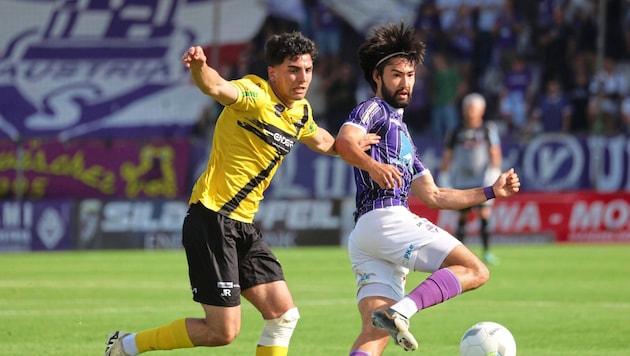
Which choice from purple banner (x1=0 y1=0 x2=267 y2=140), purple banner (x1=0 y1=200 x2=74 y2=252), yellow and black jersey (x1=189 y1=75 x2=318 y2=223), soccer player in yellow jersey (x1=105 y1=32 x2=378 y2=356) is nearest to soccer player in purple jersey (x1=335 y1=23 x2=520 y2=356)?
soccer player in yellow jersey (x1=105 y1=32 x2=378 y2=356)

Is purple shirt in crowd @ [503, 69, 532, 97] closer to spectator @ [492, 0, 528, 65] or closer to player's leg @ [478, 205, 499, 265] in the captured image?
spectator @ [492, 0, 528, 65]

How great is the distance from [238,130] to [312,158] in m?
15.6

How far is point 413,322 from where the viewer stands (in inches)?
478

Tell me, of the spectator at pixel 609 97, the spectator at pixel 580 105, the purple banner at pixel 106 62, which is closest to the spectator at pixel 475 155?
the spectator at pixel 580 105

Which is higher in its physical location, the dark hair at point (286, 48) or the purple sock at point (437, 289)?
the dark hair at point (286, 48)

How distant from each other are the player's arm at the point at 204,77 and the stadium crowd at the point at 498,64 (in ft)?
56.9

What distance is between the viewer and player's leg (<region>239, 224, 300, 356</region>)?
8219 mm

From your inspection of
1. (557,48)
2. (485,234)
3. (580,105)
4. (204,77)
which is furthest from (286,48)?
(557,48)

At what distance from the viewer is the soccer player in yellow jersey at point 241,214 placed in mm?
7992

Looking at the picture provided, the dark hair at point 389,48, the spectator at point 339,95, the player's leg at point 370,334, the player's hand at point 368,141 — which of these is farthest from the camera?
the spectator at point 339,95

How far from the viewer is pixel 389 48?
321 inches

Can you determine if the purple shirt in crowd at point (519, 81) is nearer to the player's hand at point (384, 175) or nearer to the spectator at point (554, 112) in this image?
the spectator at point (554, 112)

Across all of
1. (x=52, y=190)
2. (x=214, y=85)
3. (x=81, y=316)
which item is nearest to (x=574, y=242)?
(x=52, y=190)

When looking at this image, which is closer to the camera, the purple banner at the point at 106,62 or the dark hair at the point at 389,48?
the dark hair at the point at 389,48
